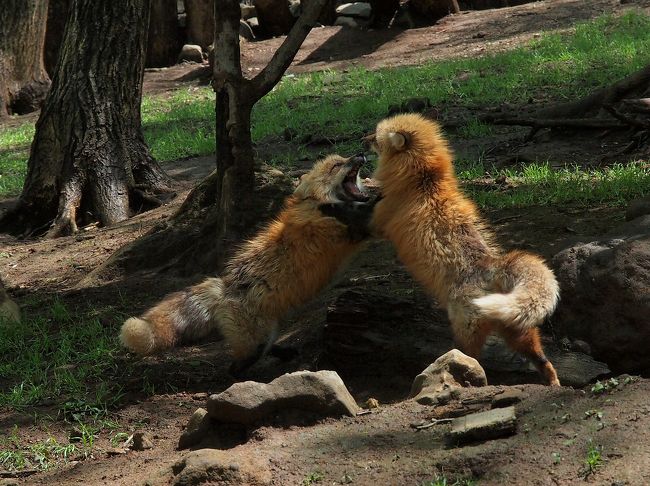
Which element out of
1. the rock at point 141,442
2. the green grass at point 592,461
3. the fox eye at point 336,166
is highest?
the fox eye at point 336,166

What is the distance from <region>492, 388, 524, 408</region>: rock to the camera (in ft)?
16.0

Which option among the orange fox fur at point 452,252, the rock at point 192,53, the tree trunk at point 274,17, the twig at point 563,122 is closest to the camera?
the orange fox fur at point 452,252

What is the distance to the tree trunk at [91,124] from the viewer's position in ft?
36.1

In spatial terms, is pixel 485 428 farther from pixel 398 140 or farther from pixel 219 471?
pixel 398 140

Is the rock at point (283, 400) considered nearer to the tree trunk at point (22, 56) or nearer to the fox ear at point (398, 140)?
the fox ear at point (398, 140)

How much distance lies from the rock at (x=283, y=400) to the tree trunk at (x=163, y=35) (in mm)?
17808

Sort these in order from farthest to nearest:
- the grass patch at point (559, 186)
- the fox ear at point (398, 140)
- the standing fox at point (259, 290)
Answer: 1. the grass patch at point (559, 186)
2. the standing fox at point (259, 290)
3. the fox ear at point (398, 140)

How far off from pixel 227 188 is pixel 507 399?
158 inches

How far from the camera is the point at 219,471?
4465 millimetres

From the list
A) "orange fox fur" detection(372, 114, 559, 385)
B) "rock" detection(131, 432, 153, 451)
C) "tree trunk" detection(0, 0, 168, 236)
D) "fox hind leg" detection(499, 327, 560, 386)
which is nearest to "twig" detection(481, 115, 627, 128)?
"orange fox fur" detection(372, 114, 559, 385)

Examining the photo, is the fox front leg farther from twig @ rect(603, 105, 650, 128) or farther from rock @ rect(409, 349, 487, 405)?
twig @ rect(603, 105, 650, 128)

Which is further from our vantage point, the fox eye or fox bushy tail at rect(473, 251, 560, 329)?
the fox eye

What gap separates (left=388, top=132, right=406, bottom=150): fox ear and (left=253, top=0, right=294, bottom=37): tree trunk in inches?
642

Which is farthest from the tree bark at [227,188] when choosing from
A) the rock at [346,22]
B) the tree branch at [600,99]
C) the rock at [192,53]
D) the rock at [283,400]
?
the rock at [192,53]
